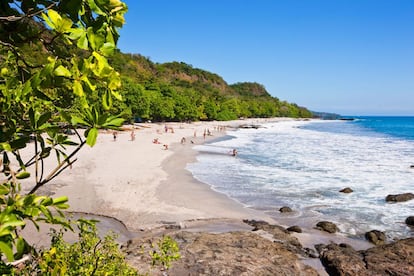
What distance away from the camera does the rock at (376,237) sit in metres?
12.3

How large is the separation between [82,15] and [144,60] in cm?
14983

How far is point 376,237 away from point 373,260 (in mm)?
3169

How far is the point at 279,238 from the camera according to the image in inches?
461

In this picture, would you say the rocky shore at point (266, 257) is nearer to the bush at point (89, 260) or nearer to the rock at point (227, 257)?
the rock at point (227, 257)

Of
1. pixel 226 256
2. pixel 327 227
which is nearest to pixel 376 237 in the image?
pixel 327 227

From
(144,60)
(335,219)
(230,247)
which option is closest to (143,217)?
(230,247)

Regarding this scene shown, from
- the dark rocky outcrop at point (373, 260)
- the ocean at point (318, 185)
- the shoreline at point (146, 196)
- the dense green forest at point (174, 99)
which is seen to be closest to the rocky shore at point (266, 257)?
the dark rocky outcrop at point (373, 260)

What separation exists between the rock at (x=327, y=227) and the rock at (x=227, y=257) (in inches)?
135

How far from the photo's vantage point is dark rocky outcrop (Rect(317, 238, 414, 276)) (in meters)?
9.16

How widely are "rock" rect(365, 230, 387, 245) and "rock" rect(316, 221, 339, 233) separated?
1093 millimetres

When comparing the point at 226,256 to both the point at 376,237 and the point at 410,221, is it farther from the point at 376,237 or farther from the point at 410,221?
the point at 410,221

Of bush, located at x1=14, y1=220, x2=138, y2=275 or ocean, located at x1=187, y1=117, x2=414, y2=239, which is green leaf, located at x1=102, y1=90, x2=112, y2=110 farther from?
ocean, located at x1=187, y1=117, x2=414, y2=239

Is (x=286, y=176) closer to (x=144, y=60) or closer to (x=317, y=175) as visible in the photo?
(x=317, y=175)

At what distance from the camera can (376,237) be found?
12492 millimetres
